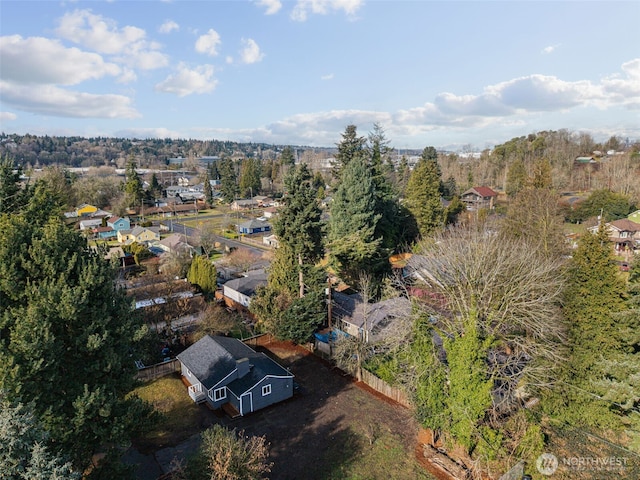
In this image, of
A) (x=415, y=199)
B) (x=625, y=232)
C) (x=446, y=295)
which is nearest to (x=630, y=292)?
(x=446, y=295)

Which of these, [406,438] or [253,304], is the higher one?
[253,304]

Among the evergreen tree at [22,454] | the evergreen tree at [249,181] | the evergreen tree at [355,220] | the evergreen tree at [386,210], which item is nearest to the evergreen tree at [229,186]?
the evergreen tree at [249,181]

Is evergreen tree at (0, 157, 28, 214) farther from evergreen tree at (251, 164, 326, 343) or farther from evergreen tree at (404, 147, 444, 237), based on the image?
evergreen tree at (404, 147, 444, 237)

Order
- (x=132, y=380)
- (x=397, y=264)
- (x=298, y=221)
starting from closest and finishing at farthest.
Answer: (x=132, y=380), (x=298, y=221), (x=397, y=264)

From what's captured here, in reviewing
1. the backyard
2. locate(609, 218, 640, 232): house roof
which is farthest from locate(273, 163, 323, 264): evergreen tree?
locate(609, 218, 640, 232): house roof

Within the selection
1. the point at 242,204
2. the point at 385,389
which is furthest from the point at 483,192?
the point at 385,389

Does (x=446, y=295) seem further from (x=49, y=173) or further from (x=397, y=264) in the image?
(x=49, y=173)

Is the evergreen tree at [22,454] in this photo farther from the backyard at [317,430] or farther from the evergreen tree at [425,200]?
the evergreen tree at [425,200]
